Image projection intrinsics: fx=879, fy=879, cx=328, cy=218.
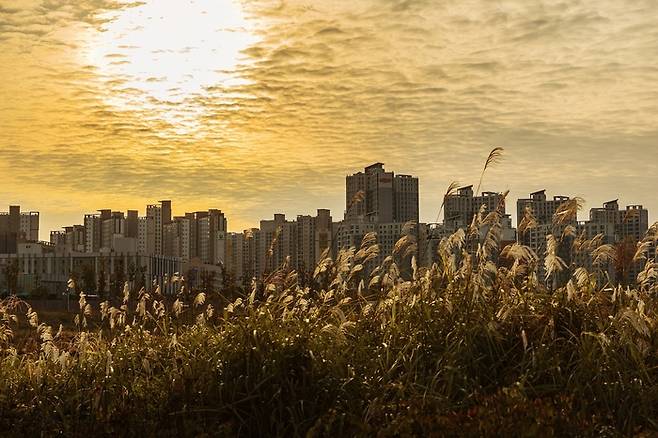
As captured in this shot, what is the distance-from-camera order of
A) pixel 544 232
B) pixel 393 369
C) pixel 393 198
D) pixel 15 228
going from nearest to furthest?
pixel 393 369 < pixel 544 232 < pixel 393 198 < pixel 15 228

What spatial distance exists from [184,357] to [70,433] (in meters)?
1.22

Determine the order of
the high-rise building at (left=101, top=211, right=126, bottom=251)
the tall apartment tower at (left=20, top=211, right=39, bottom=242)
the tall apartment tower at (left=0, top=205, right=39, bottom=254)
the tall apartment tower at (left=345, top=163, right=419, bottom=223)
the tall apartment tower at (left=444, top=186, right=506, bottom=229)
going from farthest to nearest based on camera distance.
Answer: the tall apartment tower at (left=20, top=211, right=39, bottom=242), the high-rise building at (left=101, top=211, right=126, bottom=251), the tall apartment tower at (left=0, top=205, right=39, bottom=254), the tall apartment tower at (left=345, top=163, right=419, bottom=223), the tall apartment tower at (left=444, top=186, right=506, bottom=229)

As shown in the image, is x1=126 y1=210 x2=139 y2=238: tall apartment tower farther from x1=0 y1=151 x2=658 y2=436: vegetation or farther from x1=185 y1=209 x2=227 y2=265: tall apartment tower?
x1=0 y1=151 x2=658 y2=436: vegetation

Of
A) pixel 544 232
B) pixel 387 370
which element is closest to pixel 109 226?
pixel 544 232

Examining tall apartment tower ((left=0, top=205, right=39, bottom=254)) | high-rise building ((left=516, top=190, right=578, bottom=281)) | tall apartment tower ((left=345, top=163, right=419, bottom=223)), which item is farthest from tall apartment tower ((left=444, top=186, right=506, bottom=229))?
tall apartment tower ((left=0, top=205, right=39, bottom=254))

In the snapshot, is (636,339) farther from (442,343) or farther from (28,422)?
(28,422)

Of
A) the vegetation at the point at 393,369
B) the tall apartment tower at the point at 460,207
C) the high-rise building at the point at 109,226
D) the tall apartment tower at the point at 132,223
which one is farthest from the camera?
the high-rise building at the point at 109,226

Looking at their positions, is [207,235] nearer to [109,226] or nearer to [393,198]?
[109,226]

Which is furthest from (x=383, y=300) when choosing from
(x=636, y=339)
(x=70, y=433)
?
(x=70, y=433)

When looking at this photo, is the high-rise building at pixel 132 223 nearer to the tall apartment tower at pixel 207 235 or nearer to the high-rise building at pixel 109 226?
the high-rise building at pixel 109 226

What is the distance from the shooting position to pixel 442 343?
23.0 feet

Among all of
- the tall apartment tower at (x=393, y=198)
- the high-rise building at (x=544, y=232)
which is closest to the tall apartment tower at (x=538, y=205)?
the high-rise building at (x=544, y=232)

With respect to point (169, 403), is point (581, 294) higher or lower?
higher

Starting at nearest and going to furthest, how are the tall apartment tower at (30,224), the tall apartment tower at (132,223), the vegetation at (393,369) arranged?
the vegetation at (393,369) → the tall apartment tower at (132,223) → the tall apartment tower at (30,224)
